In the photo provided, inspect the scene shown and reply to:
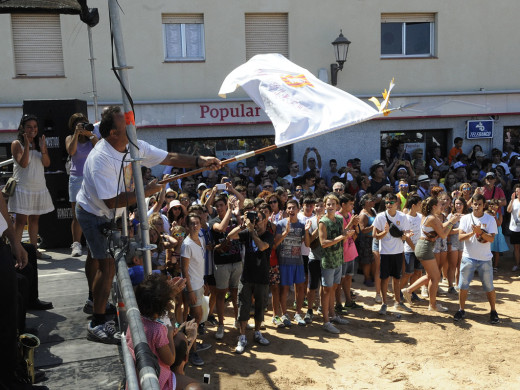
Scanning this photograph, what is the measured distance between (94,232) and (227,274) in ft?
11.0

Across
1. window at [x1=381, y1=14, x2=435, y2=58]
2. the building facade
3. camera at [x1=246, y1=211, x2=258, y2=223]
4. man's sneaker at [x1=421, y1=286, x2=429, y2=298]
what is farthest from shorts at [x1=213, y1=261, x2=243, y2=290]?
window at [x1=381, y1=14, x2=435, y2=58]

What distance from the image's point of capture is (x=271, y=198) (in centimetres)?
864

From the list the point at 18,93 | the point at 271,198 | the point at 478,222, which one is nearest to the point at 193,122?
the point at 18,93

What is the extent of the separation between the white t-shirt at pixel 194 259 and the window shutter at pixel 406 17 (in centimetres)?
1019

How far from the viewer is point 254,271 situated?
7.05m

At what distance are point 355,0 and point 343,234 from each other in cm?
834

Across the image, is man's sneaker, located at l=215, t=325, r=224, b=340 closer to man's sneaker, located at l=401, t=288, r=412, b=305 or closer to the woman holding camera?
the woman holding camera

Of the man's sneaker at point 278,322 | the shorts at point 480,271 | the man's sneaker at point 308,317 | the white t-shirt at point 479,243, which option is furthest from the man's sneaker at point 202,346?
the white t-shirt at point 479,243

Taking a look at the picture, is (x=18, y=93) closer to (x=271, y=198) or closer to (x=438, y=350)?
(x=271, y=198)

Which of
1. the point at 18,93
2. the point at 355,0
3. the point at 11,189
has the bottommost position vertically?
the point at 11,189

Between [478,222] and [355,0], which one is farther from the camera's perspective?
[355,0]

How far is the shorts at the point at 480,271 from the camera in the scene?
8.07m

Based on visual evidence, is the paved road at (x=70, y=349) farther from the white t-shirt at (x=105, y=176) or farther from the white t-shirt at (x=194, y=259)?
the white t-shirt at (x=194, y=259)

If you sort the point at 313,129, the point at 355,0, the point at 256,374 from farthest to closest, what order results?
the point at 355,0 < the point at 256,374 < the point at 313,129
